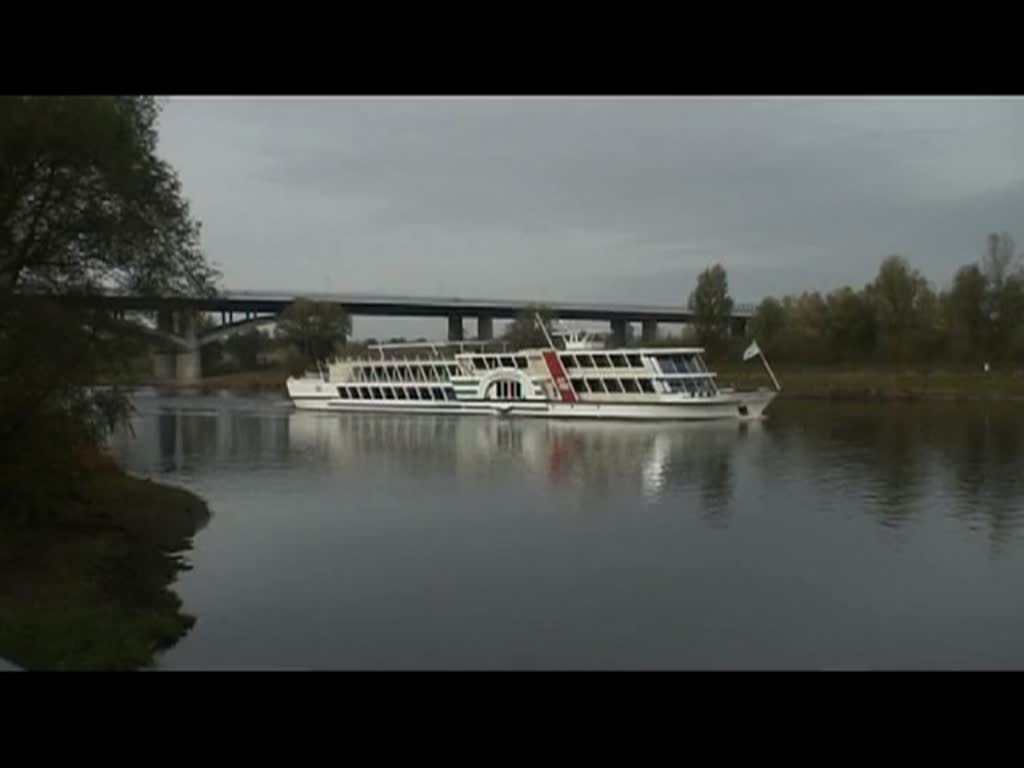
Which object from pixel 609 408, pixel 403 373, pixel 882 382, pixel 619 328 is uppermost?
pixel 619 328

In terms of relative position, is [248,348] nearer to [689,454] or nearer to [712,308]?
[712,308]

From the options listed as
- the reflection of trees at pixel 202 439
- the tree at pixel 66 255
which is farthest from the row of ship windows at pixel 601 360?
the tree at pixel 66 255

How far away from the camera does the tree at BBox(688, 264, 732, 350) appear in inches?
1975

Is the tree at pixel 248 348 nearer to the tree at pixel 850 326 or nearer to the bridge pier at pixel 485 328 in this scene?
the bridge pier at pixel 485 328

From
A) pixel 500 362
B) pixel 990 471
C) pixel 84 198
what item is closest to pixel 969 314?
pixel 500 362

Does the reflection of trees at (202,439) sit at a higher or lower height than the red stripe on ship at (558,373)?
lower

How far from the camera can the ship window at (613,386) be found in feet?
118

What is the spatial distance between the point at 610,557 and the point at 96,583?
247 inches

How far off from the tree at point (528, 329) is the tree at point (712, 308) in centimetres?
1026

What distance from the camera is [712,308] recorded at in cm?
5019

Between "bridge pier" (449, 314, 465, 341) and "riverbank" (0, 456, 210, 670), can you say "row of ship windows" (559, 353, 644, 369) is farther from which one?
"bridge pier" (449, 314, 465, 341)

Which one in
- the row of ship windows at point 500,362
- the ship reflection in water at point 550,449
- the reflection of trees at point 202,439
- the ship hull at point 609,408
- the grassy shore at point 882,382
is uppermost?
the row of ship windows at point 500,362

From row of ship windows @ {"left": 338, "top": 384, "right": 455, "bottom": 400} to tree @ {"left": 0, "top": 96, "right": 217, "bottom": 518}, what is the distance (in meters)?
29.4
